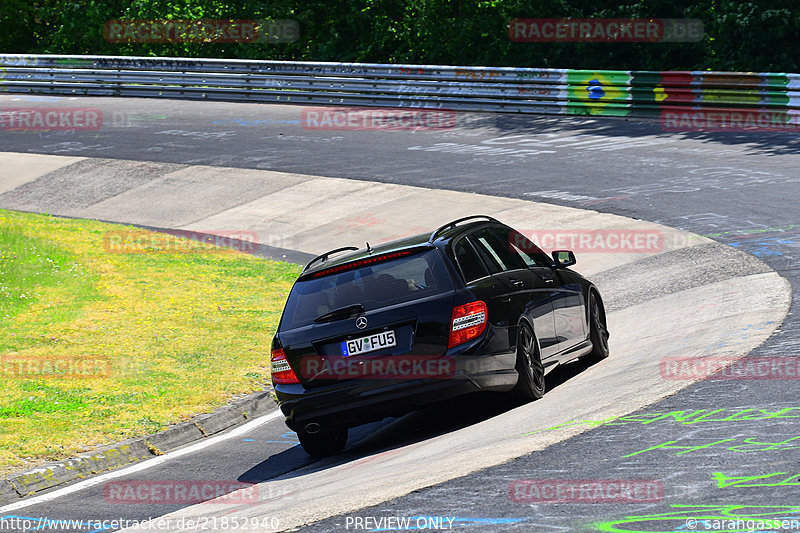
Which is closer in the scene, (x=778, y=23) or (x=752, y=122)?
(x=752, y=122)

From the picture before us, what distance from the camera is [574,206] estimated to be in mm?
18344

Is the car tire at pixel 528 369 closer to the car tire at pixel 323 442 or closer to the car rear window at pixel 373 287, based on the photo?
the car rear window at pixel 373 287

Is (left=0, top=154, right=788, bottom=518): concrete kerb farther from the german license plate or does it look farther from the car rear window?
the german license plate

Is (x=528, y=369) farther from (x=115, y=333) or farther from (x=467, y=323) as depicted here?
(x=115, y=333)

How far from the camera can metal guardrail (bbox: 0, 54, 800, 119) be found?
2455cm

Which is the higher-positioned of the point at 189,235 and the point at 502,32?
the point at 502,32

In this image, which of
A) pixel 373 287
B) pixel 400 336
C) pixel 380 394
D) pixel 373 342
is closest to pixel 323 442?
pixel 380 394

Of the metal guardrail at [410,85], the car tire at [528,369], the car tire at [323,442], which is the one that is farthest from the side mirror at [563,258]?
the metal guardrail at [410,85]

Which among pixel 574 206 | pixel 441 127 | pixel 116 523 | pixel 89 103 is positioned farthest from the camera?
pixel 89 103

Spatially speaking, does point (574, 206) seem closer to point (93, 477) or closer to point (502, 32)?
point (93, 477)

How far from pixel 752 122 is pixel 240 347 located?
1511cm

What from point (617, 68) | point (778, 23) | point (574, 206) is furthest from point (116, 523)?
point (617, 68)

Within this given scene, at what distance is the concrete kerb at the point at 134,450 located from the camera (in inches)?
328

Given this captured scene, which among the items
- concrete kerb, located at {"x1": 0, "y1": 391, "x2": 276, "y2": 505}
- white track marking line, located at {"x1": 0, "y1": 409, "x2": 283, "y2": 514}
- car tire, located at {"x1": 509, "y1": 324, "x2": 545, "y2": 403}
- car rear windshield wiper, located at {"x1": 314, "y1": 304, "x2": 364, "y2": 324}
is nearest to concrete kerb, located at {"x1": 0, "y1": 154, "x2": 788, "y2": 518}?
concrete kerb, located at {"x1": 0, "y1": 391, "x2": 276, "y2": 505}
